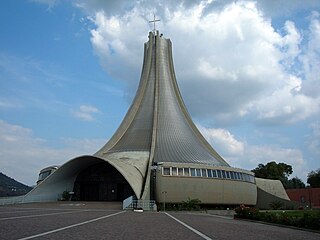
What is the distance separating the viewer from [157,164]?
29.0 meters

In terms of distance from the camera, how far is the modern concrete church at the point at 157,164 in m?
28.2

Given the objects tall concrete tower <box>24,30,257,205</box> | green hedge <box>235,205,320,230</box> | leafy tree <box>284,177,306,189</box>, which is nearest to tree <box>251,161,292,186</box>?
leafy tree <box>284,177,306,189</box>

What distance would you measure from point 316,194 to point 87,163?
3032 centimetres

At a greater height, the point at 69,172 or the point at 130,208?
the point at 69,172

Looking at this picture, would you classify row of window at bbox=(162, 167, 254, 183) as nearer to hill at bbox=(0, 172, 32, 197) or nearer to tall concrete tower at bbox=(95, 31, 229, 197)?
tall concrete tower at bbox=(95, 31, 229, 197)

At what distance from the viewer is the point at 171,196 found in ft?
91.1

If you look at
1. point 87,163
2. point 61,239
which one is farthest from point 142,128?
point 61,239

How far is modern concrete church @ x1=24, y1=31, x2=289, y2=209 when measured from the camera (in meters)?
28.2

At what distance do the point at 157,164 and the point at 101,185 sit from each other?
8.43m

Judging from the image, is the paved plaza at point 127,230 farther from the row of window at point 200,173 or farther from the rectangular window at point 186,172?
the rectangular window at point 186,172

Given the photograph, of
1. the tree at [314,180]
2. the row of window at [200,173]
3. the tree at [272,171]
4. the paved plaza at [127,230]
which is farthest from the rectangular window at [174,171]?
the tree at [314,180]

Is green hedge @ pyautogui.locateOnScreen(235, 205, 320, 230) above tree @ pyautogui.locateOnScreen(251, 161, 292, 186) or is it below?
below

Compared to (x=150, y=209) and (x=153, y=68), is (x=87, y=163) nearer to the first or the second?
(x=150, y=209)

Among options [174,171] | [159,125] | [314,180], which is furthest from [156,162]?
[314,180]
